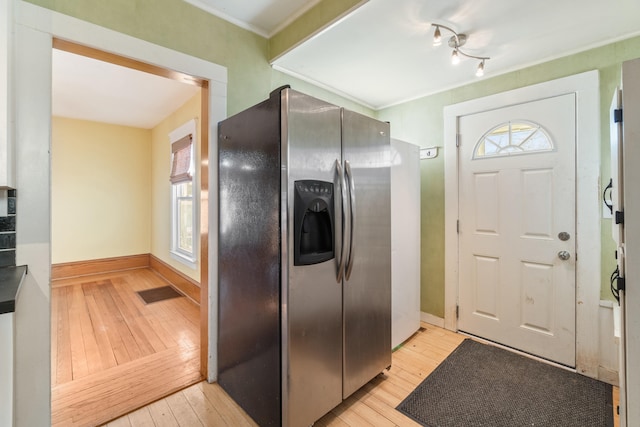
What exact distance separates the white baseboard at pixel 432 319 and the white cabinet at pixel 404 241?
0.27 m

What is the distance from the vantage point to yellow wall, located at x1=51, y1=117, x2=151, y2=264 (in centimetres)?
420

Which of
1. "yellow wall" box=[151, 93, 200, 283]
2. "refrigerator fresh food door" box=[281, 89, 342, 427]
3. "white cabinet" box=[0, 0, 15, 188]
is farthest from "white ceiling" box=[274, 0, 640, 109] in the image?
"yellow wall" box=[151, 93, 200, 283]

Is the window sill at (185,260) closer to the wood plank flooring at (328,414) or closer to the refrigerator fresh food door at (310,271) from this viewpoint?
the wood plank flooring at (328,414)

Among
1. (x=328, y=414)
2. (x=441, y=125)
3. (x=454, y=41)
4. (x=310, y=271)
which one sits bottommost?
(x=328, y=414)

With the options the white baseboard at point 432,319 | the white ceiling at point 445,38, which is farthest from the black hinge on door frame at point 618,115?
the white baseboard at point 432,319

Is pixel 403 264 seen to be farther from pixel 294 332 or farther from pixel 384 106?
pixel 384 106

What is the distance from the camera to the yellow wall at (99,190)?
165 inches

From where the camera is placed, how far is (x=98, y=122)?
442 cm

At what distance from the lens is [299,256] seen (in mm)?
1400

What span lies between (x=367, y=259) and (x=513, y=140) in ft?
5.52

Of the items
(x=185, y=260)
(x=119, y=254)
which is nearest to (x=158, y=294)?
(x=185, y=260)

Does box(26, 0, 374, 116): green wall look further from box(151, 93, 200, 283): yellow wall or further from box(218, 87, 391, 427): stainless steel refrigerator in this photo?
Result: box(151, 93, 200, 283): yellow wall

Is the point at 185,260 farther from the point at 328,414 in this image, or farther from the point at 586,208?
the point at 586,208

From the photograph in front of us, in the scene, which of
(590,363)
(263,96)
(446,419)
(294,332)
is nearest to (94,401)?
(294,332)
